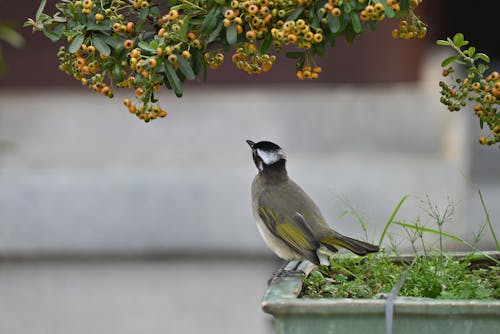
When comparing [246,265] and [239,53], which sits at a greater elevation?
[239,53]

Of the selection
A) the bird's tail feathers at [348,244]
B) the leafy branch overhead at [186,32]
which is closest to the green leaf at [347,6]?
the leafy branch overhead at [186,32]

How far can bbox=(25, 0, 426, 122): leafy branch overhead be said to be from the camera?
221cm

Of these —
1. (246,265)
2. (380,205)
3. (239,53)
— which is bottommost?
(246,265)

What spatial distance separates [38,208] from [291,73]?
184 cm

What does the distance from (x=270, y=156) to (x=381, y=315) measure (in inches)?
42.2

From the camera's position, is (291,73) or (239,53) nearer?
(239,53)

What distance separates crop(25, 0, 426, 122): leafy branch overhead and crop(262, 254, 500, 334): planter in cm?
52

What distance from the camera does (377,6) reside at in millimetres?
2148

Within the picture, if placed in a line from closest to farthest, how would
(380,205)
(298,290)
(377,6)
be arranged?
1. (377,6)
2. (298,290)
3. (380,205)

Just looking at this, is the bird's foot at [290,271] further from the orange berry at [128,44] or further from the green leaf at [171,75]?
the orange berry at [128,44]

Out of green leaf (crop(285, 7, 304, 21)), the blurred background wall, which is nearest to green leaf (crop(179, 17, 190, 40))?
green leaf (crop(285, 7, 304, 21))

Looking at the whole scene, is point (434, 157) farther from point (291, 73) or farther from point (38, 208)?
point (38, 208)

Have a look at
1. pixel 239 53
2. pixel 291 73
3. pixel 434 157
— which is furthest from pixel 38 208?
pixel 239 53

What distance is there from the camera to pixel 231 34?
224cm
